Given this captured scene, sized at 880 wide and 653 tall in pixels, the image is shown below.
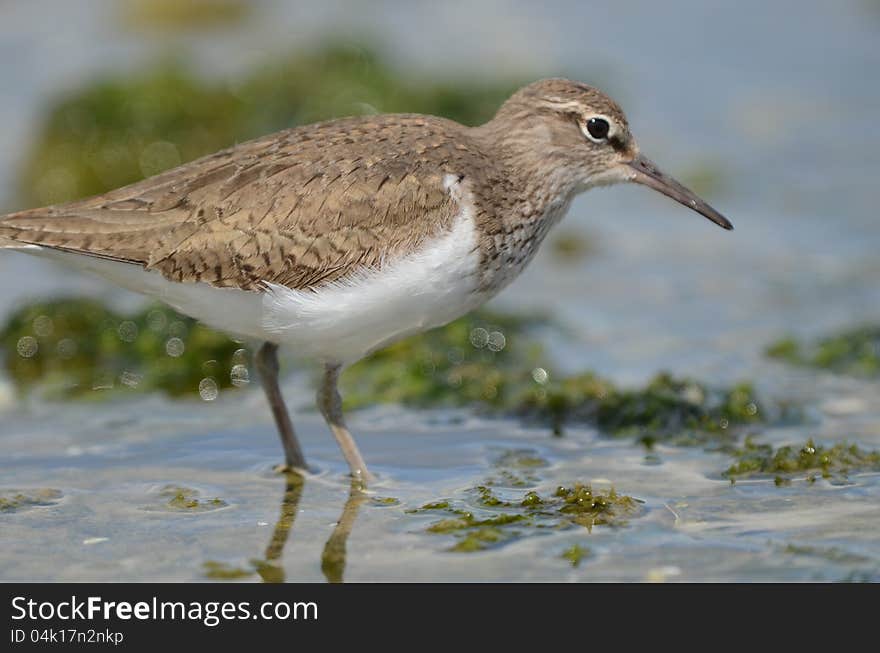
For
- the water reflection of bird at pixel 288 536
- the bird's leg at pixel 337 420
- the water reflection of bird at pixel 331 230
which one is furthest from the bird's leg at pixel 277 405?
the water reflection of bird at pixel 331 230

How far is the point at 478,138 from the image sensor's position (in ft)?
29.4

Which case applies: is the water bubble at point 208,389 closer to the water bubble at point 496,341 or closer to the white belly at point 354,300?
the white belly at point 354,300

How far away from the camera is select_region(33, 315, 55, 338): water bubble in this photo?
36.6 feet

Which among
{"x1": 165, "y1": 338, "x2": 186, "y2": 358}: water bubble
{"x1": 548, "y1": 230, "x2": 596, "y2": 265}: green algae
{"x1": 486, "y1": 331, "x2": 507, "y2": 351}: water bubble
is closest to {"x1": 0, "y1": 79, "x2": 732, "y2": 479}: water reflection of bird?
{"x1": 165, "y1": 338, "x2": 186, "y2": 358}: water bubble

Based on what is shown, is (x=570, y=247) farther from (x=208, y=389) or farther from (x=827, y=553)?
(x=827, y=553)

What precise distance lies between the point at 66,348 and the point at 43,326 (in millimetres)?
313

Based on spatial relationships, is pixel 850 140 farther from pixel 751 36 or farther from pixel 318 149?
pixel 318 149

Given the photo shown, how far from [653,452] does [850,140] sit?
27.6 ft

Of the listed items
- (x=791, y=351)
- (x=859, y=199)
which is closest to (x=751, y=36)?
(x=859, y=199)

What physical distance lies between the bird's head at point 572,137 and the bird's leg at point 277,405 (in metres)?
2.23

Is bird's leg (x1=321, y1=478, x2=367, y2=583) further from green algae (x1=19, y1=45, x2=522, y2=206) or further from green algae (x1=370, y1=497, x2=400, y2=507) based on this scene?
green algae (x1=19, y1=45, x2=522, y2=206)

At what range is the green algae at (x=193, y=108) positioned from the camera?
1495 centimetres

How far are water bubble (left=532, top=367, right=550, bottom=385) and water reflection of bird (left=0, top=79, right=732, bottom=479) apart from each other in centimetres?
199
